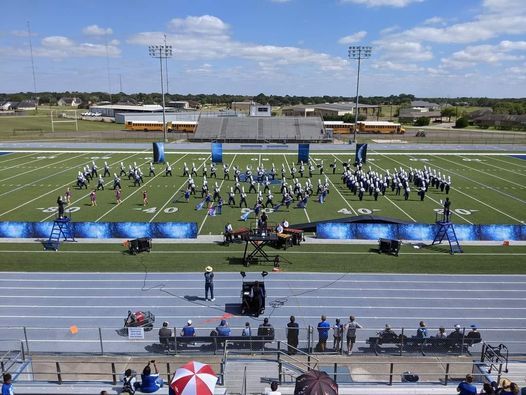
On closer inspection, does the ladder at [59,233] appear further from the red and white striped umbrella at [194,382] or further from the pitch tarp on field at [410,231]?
the red and white striped umbrella at [194,382]

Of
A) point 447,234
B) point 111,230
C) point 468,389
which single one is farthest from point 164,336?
point 447,234

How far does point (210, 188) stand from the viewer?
27453 mm

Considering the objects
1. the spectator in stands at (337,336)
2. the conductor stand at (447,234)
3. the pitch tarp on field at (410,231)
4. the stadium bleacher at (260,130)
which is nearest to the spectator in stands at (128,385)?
the spectator in stands at (337,336)

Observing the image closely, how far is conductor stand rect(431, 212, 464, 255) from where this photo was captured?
54.8 feet

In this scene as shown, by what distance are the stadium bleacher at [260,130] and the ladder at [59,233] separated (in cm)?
3936

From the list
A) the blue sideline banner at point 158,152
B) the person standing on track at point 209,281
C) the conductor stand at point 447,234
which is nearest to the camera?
the person standing on track at point 209,281

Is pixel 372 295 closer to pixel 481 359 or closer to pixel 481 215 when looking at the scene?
pixel 481 359

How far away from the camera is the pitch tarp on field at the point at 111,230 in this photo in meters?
17.9

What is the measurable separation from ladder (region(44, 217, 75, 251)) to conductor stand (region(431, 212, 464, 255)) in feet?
47.2

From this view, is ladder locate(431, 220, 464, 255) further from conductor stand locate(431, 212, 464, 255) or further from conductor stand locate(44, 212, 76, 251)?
conductor stand locate(44, 212, 76, 251)

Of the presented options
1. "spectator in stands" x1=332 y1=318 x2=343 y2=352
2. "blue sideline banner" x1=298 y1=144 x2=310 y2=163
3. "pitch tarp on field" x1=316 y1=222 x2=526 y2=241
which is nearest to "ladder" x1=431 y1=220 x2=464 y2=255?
"pitch tarp on field" x1=316 y1=222 x2=526 y2=241

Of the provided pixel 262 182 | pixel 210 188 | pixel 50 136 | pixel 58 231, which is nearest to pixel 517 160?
pixel 262 182

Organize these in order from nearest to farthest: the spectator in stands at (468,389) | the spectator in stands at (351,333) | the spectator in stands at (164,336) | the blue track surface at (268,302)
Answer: the spectator in stands at (468,389)
the spectator in stands at (164,336)
the spectator in stands at (351,333)
the blue track surface at (268,302)

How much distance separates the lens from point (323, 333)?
31.1 ft
